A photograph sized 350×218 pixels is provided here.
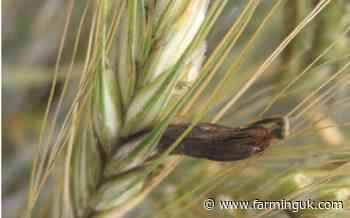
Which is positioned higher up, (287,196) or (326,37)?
(326,37)

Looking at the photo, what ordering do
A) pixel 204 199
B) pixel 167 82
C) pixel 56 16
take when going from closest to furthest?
pixel 167 82
pixel 204 199
pixel 56 16

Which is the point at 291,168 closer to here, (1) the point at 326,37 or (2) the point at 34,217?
(1) the point at 326,37

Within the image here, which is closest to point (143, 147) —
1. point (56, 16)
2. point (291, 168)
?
point (291, 168)

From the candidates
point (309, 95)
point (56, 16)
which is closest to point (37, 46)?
point (56, 16)

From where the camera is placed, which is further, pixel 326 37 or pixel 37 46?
pixel 37 46

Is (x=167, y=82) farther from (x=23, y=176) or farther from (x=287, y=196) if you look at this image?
(x=23, y=176)

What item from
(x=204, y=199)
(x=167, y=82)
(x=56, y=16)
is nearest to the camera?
(x=167, y=82)
